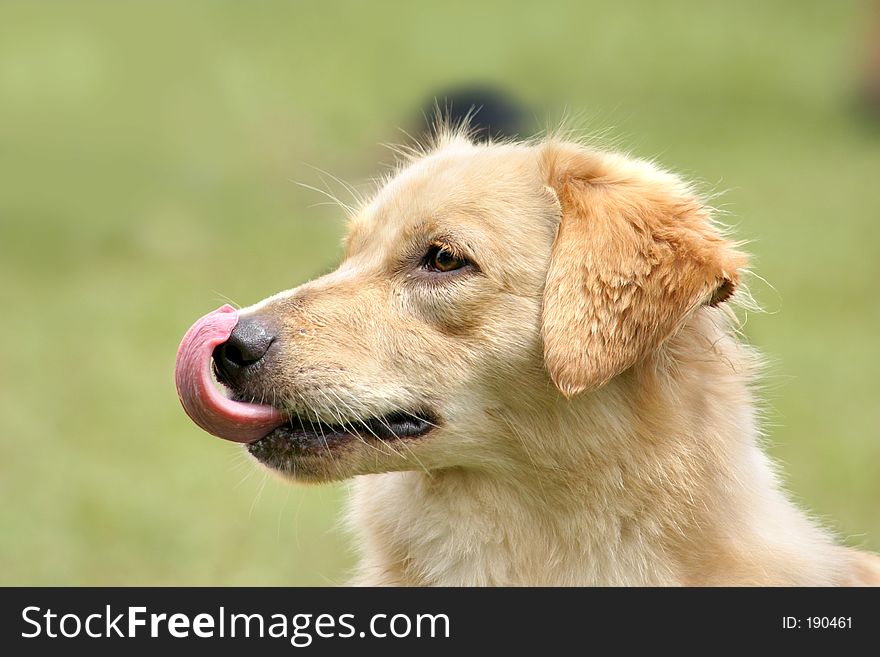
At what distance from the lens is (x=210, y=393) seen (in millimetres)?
4164

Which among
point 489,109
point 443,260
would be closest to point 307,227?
point 489,109

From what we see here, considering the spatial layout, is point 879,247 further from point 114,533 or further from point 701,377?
point 701,377

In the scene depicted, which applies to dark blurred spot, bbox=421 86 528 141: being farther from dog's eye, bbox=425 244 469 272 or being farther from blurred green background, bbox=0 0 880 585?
dog's eye, bbox=425 244 469 272

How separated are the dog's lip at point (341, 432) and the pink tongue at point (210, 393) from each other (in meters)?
0.08

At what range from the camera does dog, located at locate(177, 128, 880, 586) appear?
13.8 ft

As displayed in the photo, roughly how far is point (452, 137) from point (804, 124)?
20.0 meters

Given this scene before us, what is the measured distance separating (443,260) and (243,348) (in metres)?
0.75

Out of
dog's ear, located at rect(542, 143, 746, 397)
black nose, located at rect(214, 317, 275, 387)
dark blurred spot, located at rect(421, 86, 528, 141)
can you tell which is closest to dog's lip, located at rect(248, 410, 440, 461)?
black nose, located at rect(214, 317, 275, 387)

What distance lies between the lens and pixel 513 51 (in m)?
27.4

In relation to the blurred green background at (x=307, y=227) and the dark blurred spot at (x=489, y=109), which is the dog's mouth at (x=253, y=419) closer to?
the blurred green background at (x=307, y=227)

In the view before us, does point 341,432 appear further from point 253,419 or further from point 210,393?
point 210,393

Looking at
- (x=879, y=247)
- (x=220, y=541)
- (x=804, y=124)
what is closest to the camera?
(x=220, y=541)
